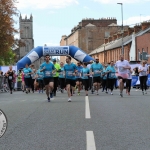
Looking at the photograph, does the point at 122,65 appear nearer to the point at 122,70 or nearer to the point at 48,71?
the point at 122,70

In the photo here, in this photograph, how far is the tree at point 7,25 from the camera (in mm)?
49906

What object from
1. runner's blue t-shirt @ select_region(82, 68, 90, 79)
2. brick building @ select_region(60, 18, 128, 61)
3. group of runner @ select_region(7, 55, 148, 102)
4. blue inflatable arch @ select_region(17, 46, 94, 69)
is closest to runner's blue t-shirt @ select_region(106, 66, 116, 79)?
group of runner @ select_region(7, 55, 148, 102)

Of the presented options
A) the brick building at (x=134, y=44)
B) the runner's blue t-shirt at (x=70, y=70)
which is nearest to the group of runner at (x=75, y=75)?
the runner's blue t-shirt at (x=70, y=70)

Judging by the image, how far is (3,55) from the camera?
5444cm

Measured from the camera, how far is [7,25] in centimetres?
4991

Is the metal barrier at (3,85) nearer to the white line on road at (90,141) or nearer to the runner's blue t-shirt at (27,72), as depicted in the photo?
the runner's blue t-shirt at (27,72)

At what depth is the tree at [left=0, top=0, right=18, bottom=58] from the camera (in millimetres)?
49906

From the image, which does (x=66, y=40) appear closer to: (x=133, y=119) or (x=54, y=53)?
(x=54, y=53)

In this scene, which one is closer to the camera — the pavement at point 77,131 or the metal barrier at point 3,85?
the pavement at point 77,131

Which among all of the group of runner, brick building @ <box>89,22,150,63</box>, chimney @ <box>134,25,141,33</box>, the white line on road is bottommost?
the white line on road

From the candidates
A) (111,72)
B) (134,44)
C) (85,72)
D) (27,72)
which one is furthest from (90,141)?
(134,44)

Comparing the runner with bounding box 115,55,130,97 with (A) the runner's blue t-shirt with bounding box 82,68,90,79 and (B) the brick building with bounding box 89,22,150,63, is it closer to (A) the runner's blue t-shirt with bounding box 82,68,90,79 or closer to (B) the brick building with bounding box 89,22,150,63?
(A) the runner's blue t-shirt with bounding box 82,68,90,79

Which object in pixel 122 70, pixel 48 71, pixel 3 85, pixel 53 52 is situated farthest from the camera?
pixel 53 52

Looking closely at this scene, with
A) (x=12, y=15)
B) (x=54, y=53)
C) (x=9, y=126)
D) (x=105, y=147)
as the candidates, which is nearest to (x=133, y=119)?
(x=9, y=126)
